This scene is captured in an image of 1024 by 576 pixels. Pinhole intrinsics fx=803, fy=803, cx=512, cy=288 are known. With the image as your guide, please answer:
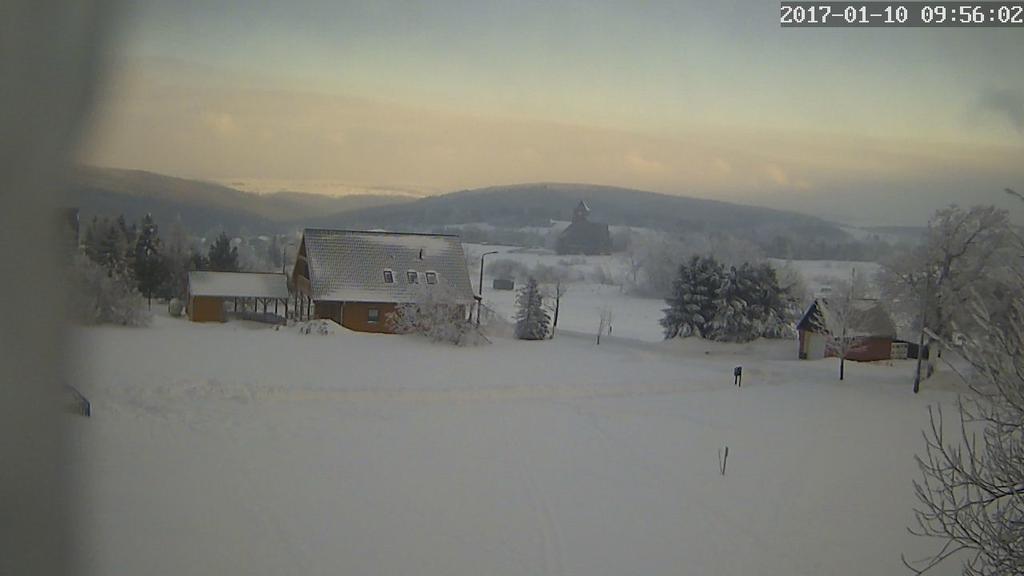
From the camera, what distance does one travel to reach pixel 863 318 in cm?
632

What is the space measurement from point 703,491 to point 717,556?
2.20 ft

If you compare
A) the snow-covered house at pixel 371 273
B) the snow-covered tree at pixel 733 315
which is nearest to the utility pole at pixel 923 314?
the snow-covered tree at pixel 733 315

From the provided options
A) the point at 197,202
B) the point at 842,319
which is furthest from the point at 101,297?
the point at 842,319

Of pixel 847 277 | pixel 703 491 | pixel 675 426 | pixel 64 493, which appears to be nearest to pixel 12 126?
pixel 64 493

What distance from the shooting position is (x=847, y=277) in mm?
6246

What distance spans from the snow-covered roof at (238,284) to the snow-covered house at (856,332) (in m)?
4.13

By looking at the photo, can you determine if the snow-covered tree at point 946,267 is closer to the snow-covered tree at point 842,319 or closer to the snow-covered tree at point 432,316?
the snow-covered tree at point 842,319

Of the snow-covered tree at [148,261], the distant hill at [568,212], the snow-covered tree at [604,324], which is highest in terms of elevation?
the distant hill at [568,212]

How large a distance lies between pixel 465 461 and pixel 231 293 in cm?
235

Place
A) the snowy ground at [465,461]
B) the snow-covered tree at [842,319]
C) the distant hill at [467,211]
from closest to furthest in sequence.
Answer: the snowy ground at [465,461], the distant hill at [467,211], the snow-covered tree at [842,319]

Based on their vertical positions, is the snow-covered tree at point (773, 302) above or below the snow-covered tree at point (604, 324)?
above

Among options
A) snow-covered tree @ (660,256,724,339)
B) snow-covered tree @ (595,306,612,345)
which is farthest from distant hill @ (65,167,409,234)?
snow-covered tree @ (660,256,724,339)

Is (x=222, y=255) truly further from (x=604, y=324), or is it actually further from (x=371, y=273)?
(x=604, y=324)

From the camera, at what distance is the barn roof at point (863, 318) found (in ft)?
20.5
